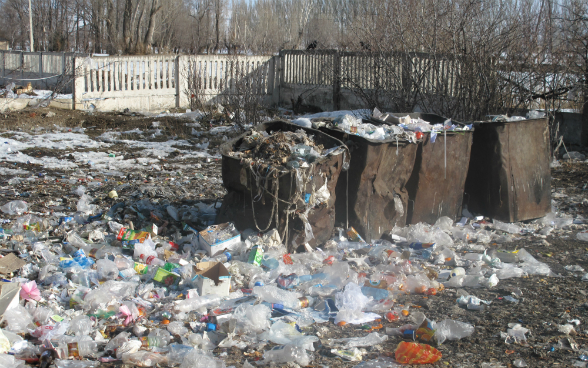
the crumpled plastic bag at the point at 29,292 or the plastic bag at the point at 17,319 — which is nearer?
the plastic bag at the point at 17,319

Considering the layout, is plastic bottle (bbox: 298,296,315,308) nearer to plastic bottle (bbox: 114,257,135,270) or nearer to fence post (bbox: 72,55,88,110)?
plastic bottle (bbox: 114,257,135,270)

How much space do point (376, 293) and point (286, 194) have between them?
1179 millimetres

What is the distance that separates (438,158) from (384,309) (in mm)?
2311

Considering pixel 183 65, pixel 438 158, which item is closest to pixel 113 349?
pixel 438 158

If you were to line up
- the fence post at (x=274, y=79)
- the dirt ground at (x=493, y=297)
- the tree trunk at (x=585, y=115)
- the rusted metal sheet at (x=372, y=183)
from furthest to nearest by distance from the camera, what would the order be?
1. the fence post at (x=274, y=79)
2. the tree trunk at (x=585, y=115)
3. the rusted metal sheet at (x=372, y=183)
4. the dirt ground at (x=493, y=297)

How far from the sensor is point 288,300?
3691mm

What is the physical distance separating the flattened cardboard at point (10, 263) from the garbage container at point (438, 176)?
12.3 feet

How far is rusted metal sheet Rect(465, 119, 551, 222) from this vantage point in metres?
5.53

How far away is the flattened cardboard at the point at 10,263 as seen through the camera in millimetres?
3900

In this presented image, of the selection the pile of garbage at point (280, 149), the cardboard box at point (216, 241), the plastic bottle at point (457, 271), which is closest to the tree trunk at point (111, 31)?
the pile of garbage at point (280, 149)

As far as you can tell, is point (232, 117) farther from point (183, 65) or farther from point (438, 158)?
point (438, 158)

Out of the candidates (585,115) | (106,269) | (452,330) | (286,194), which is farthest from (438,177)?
(585,115)

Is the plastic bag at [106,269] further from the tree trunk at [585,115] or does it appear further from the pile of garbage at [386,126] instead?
the tree trunk at [585,115]

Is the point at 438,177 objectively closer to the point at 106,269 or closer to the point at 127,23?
the point at 106,269
